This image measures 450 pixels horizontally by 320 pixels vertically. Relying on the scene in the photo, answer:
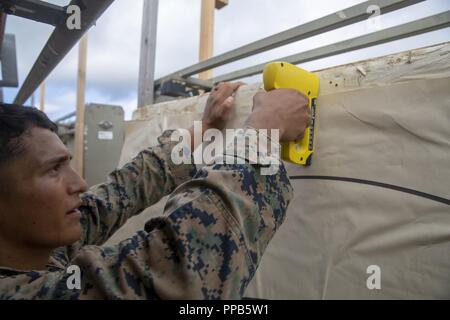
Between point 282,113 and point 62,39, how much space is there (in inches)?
21.1

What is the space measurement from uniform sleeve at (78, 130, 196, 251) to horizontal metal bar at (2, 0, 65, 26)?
41 cm

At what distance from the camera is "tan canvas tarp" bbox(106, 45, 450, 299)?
0.65m

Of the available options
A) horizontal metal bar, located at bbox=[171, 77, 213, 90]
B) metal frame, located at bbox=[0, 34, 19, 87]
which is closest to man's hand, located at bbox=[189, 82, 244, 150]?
horizontal metal bar, located at bbox=[171, 77, 213, 90]

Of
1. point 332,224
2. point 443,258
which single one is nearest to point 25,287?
point 332,224

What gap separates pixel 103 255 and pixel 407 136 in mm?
625

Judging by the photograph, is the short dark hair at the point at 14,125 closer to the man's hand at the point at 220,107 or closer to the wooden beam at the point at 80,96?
the man's hand at the point at 220,107

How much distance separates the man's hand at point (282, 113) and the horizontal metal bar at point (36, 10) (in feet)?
1.47

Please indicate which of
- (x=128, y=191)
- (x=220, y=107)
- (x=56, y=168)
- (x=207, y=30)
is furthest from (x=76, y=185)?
(x=207, y=30)

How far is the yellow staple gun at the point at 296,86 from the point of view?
694 mm

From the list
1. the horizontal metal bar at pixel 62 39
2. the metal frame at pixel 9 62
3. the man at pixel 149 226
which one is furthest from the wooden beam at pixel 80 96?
the man at pixel 149 226

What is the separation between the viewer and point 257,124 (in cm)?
62

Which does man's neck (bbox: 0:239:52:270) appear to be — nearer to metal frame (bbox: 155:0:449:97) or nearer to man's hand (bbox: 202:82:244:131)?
man's hand (bbox: 202:82:244:131)

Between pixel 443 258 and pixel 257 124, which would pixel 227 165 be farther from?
pixel 443 258
